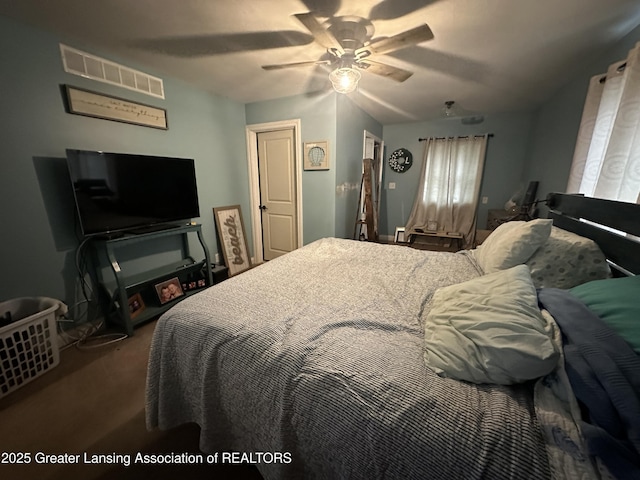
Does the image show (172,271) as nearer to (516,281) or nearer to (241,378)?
(241,378)

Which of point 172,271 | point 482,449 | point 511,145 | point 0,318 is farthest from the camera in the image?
point 511,145

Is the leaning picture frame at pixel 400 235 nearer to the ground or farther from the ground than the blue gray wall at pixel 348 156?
nearer to the ground

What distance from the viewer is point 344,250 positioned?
2143mm

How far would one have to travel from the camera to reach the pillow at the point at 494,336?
71 centimetres

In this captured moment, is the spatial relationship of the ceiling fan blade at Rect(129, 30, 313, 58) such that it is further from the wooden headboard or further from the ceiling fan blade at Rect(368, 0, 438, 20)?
the wooden headboard

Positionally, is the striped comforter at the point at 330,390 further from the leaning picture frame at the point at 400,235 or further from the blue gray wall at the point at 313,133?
the leaning picture frame at the point at 400,235

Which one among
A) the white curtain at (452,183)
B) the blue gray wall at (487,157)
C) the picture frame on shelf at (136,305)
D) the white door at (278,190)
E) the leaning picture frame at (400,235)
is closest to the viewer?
the picture frame on shelf at (136,305)

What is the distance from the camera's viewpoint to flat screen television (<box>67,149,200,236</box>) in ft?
6.28

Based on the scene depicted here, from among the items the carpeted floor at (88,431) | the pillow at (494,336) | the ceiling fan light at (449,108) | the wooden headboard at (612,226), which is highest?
the ceiling fan light at (449,108)

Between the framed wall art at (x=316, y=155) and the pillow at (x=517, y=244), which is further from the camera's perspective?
the framed wall art at (x=316, y=155)

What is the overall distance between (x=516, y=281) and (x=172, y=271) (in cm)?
273

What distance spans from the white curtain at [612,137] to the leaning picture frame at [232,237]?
11.7 ft

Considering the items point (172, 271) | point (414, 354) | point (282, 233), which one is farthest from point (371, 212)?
point (414, 354)

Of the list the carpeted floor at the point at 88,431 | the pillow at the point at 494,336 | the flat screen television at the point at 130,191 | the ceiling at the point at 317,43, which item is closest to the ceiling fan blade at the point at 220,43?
the ceiling at the point at 317,43
